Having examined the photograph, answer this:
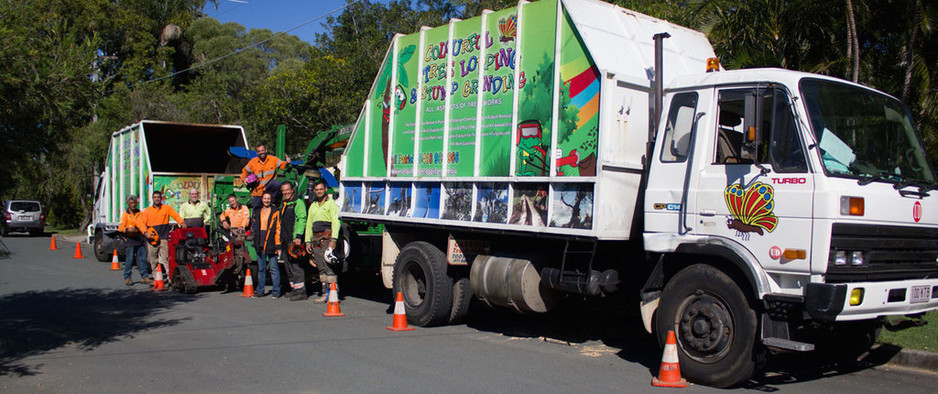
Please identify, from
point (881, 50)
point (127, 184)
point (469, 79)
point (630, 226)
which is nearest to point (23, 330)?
point (469, 79)

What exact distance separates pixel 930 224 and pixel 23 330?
9430 mm

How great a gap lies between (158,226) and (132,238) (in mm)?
498

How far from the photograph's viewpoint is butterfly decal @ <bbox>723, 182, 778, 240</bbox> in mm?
5973

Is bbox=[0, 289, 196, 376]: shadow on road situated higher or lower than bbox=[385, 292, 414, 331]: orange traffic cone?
lower

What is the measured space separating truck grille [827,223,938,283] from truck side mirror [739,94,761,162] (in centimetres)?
85

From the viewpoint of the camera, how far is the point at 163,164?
1795cm

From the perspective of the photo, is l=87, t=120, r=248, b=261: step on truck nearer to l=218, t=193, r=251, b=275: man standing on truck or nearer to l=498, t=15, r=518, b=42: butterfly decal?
l=218, t=193, r=251, b=275: man standing on truck

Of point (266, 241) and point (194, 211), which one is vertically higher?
point (194, 211)

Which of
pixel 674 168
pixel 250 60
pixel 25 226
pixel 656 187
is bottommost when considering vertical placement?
pixel 25 226

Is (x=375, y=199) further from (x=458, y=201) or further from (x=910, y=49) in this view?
(x=910, y=49)

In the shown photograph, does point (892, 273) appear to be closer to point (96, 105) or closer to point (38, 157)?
point (38, 157)

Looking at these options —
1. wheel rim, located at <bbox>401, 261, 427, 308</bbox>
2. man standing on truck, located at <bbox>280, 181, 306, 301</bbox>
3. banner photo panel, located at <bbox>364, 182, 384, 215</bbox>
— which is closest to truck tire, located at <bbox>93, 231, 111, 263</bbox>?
man standing on truck, located at <bbox>280, 181, 306, 301</bbox>

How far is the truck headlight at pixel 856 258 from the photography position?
18.9ft

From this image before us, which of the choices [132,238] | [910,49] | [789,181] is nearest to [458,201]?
[789,181]
